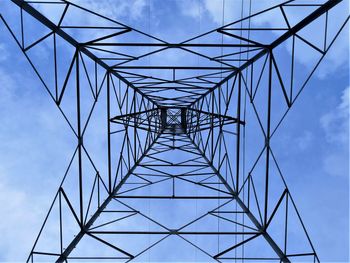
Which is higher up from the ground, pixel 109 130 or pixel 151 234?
pixel 109 130

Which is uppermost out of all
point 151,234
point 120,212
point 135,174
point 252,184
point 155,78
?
point 155,78

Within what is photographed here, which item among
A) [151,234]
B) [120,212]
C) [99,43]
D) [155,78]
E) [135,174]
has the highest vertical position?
[155,78]

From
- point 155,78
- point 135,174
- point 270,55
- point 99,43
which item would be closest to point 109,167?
point 135,174

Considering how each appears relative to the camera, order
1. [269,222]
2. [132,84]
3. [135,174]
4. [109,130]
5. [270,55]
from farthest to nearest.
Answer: [132,84] < [135,174] < [109,130] < [270,55] < [269,222]

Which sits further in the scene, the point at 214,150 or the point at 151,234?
the point at 214,150

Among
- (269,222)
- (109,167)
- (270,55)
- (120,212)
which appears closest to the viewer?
(269,222)

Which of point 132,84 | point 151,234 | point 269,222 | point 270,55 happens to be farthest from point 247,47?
point 132,84

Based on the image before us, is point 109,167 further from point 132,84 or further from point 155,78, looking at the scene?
point 132,84

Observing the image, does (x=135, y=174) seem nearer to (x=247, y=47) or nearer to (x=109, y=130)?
(x=109, y=130)

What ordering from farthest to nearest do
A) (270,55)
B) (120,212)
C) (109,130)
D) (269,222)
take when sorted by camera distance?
(109,130), (120,212), (270,55), (269,222)
